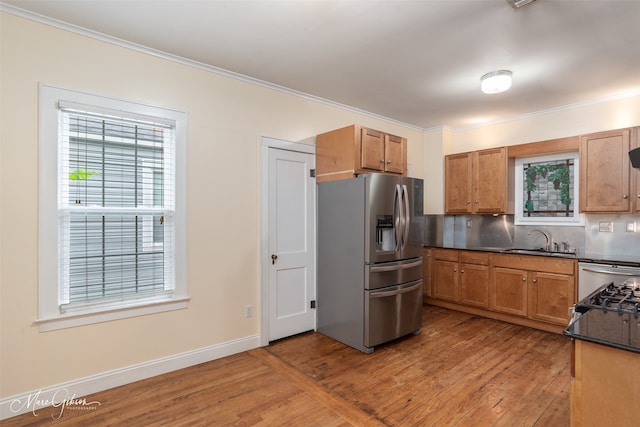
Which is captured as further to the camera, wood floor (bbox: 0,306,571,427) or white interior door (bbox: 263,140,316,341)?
white interior door (bbox: 263,140,316,341)

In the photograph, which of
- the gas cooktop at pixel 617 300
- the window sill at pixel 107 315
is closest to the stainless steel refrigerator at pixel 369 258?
the window sill at pixel 107 315

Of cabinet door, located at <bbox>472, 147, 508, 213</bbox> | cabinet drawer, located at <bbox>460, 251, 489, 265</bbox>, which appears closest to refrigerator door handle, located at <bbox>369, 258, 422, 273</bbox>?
cabinet drawer, located at <bbox>460, 251, 489, 265</bbox>

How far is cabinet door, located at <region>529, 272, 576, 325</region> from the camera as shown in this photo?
3545 millimetres

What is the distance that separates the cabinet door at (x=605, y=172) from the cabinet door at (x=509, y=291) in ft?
3.44

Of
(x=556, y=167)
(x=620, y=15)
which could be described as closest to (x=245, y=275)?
(x=620, y=15)

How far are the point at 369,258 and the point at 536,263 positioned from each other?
6.96 ft

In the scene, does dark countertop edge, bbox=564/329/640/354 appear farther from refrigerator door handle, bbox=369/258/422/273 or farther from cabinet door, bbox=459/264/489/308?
cabinet door, bbox=459/264/489/308

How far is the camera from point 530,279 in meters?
3.82

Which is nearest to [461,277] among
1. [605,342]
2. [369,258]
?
[369,258]

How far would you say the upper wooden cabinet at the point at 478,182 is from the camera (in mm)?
4367

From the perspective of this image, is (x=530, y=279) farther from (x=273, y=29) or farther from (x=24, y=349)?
(x=24, y=349)

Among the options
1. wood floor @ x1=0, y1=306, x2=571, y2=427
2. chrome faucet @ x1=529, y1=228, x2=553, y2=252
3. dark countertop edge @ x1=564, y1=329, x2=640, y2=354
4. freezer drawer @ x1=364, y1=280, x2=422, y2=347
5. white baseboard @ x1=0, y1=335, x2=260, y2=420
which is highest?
chrome faucet @ x1=529, y1=228, x2=553, y2=252

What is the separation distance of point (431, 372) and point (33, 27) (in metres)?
4.03

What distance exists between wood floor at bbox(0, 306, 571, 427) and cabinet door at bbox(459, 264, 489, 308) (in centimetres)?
82
